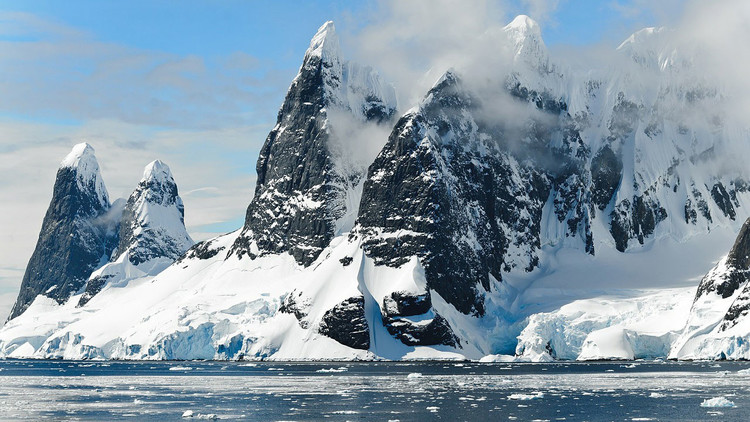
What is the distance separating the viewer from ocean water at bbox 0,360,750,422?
353 feet

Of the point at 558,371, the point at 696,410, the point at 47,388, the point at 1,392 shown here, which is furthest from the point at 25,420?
the point at 558,371

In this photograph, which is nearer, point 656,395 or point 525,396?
point 525,396

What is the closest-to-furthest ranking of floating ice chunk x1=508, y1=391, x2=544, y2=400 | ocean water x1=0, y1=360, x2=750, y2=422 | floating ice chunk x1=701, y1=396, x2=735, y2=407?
ocean water x1=0, y1=360, x2=750, y2=422
floating ice chunk x1=701, y1=396, x2=735, y2=407
floating ice chunk x1=508, y1=391, x2=544, y2=400

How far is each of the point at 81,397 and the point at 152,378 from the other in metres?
47.3

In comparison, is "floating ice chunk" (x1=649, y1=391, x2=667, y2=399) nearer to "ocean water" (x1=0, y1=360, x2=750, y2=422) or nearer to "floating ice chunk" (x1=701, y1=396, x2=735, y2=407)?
"ocean water" (x1=0, y1=360, x2=750, y2=422)

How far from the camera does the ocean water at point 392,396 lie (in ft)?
353

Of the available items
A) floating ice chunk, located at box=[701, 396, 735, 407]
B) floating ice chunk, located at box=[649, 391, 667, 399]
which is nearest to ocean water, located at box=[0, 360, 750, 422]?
floating ice chunk, located at box=[649, 391, 667, 399]

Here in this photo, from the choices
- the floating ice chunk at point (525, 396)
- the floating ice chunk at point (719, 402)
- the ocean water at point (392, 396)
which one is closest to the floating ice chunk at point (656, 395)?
the ocean water at point (392, 396)

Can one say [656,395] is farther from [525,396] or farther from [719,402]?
[719,402]

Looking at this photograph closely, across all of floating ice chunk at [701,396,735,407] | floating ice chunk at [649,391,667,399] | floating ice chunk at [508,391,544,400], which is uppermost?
floating ice chunk at [508,391,544,400]

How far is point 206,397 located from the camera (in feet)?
435

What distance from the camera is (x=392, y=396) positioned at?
131375mm

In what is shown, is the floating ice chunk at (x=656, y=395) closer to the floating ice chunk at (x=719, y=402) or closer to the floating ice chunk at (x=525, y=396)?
the floating ice chunk at (x=525, y=396)

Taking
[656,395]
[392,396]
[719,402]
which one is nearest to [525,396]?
[656,395]
